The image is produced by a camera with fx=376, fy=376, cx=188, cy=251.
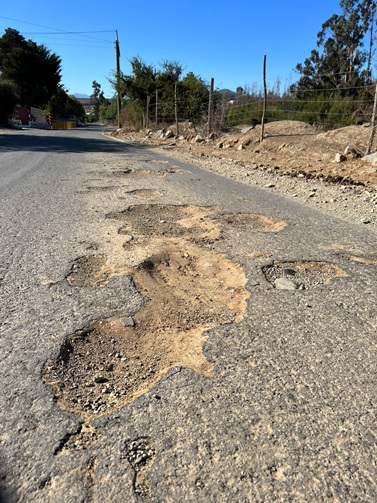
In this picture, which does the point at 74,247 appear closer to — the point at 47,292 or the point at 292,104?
Result: the point at 47,292

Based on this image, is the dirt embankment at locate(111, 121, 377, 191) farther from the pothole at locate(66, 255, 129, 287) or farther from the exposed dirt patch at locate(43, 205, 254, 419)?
the pothole at locate(66, 255, 129, 287)

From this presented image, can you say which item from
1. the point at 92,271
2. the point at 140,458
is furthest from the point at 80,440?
the point at 92,271

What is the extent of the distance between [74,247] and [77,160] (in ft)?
22.1

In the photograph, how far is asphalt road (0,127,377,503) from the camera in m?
1.16

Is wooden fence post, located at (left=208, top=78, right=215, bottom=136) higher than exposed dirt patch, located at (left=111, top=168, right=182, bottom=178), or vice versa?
wooden fence post, located at (left=208, top=78, right=215, bottom=136)

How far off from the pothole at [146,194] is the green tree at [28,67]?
49632mm

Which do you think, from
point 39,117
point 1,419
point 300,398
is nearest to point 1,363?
point 1,419

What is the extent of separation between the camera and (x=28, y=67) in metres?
48.3

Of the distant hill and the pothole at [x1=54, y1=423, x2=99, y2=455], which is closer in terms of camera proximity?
the pothole at [x1=54, y1=423, x2=99, y2=455]

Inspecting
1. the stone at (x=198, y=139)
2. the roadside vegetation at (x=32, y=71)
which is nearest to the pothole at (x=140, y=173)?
the stone at (x=198, y=139)

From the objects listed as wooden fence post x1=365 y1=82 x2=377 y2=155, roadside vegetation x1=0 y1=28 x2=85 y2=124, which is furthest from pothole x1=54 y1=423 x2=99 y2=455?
roadside vegetation x1=0 y1=28 x2=85 y2=124

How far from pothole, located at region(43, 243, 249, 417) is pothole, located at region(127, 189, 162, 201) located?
2.46 meters

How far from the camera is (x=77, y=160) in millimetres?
9281

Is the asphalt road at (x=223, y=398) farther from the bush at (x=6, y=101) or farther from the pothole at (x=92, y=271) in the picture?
the bush at (x=6, y=101)
